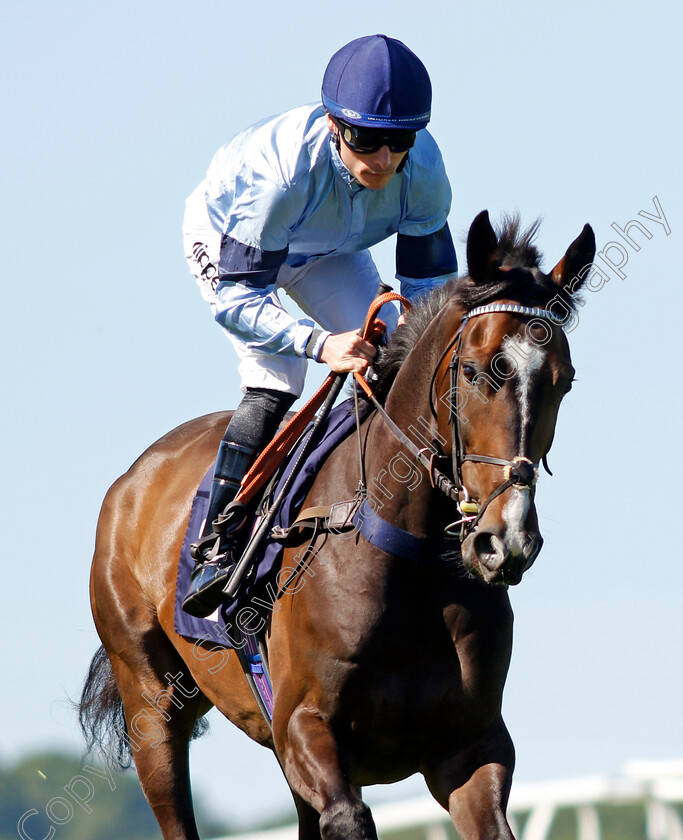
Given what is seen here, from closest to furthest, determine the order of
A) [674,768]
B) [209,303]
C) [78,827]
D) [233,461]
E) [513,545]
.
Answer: [513,545], [233,461], [209,303], [674,768], [78,827]

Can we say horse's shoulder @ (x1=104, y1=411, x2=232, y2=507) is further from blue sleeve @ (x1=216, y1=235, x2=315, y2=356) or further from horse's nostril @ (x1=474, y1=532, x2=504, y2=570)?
horse's nostril @ (x1=474, y1=532, x2=504, y2=570)

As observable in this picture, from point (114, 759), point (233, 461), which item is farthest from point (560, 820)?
point (233, 461)

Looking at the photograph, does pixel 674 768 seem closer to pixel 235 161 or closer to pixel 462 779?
pixel 462 779

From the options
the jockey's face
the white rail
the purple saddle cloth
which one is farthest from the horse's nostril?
the white rail

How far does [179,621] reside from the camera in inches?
240

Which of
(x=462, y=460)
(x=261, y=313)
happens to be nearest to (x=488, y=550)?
(x=462, y=460)

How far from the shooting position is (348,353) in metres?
5.04

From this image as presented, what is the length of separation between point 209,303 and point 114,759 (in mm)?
2608

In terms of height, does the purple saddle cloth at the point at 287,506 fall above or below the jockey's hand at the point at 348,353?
below

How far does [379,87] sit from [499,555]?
1.86 m

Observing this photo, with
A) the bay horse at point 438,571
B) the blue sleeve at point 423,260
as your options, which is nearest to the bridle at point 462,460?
the bay horse at point 438,571

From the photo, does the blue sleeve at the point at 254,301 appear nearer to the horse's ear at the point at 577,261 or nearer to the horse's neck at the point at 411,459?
the horse's neck at the point at 411,459

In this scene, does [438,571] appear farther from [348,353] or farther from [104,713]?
[104,713]

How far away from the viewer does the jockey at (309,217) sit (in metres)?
5.06
